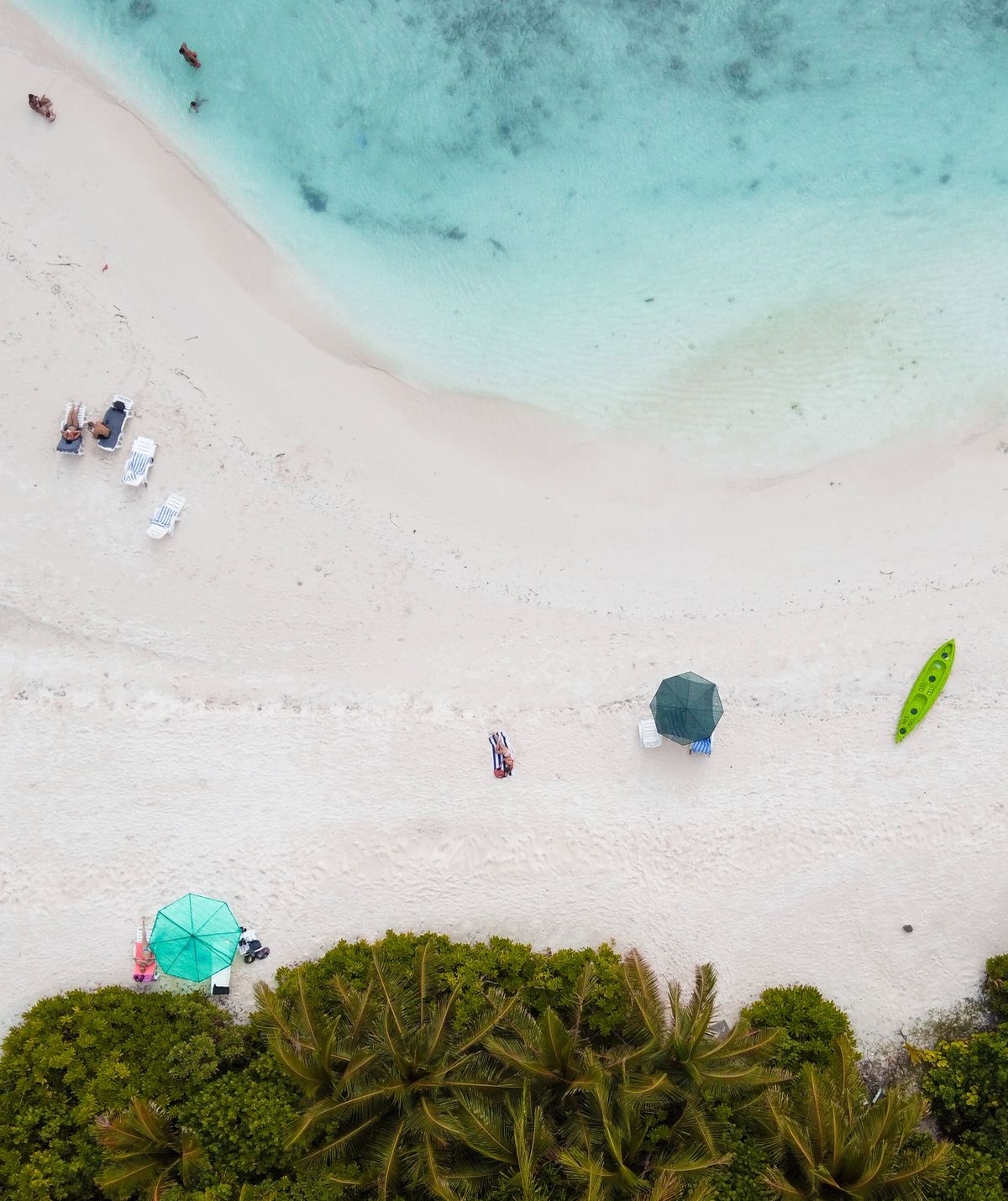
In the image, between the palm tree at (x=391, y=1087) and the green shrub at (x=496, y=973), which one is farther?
the green shrub at (x=496, y=973)

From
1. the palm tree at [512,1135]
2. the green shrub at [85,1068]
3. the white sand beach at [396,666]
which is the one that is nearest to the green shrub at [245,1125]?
the green shrub at [85,1068]

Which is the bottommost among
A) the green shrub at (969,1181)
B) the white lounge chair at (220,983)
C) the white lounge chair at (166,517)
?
the green shrub at (969,1181)

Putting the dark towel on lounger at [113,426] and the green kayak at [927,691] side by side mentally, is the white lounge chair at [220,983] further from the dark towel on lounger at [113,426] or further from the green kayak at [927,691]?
the green kayak at [927,691]

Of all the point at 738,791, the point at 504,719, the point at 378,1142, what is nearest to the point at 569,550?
the point at 504,719

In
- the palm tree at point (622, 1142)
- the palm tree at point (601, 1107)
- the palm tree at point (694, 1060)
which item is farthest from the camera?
the palm tree at point (694, 1060)

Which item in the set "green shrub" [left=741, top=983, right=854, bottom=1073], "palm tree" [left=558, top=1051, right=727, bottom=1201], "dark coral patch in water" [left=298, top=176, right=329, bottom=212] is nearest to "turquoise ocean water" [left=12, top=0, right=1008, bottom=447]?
"dark coral patch in water" [left=298, top=176, right=329, bottom=212]

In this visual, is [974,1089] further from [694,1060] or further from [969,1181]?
[694,1060]
